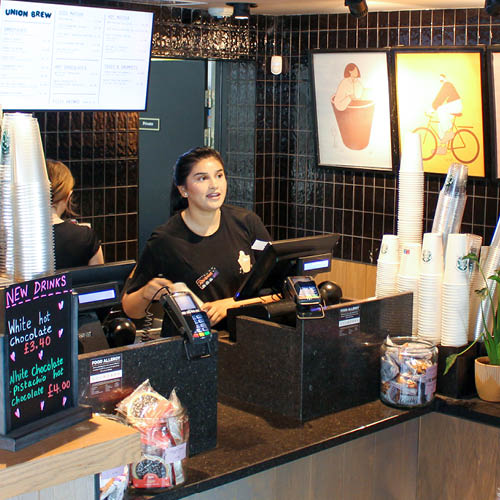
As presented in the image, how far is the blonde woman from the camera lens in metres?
4.31

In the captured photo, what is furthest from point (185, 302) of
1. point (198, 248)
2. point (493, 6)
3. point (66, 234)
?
point (493, 6)

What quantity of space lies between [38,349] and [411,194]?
1836 mm

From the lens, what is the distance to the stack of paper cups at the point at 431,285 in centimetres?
309

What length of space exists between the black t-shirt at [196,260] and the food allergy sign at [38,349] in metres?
1.90

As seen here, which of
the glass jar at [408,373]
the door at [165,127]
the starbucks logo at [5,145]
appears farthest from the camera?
the door at [165,127]

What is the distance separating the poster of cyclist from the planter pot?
8.34 ft

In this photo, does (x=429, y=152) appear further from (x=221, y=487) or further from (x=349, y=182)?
(x=221, y=487)

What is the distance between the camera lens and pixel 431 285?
3.11m

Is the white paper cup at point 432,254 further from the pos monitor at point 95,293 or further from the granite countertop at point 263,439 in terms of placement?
the pos monitor at point 95,293

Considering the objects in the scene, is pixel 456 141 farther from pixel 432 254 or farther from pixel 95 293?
pixel 95 293

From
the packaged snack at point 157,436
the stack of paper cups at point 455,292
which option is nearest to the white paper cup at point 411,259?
the stack of paper cups at point 455,292

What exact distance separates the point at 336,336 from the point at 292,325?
0.66 ft

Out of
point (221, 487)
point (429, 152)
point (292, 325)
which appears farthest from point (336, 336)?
point (429, 152)

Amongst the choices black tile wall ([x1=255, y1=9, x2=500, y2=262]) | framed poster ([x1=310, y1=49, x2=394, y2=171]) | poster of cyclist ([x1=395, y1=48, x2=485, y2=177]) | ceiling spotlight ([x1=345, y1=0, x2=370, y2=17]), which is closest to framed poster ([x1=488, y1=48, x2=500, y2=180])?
poster of cyclist ([x1=395, y1=48, x2=485, y2=177])
